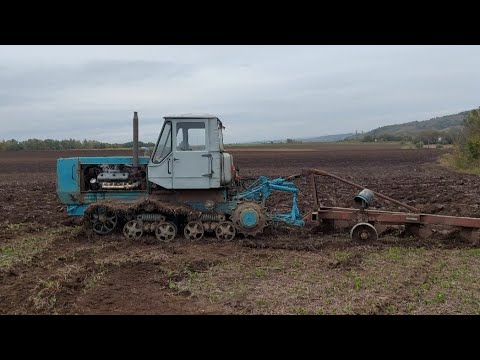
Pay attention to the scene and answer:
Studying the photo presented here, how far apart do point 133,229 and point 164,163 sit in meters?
1.58

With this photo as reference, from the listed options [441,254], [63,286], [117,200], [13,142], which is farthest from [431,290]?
[13,142]

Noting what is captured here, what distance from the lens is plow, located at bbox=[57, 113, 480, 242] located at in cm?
1010

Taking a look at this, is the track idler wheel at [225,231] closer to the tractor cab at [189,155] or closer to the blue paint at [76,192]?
the tractor cab at [189,155]

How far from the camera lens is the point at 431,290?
6.79m

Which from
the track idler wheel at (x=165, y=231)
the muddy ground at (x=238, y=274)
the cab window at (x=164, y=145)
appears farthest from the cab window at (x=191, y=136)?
the muddy ground at (x=238, y=274)

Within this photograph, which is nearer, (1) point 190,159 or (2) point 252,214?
(2) point 252,214

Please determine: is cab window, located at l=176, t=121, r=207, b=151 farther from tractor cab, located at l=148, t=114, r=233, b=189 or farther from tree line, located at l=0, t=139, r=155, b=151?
tree line, located at l=0, t=139, r=155, b=151

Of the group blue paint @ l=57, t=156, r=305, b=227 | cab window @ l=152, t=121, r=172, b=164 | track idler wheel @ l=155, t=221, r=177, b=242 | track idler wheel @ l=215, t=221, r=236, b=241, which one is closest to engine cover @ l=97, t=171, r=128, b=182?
blue paint @ l=57, t=156, r=305, b=227

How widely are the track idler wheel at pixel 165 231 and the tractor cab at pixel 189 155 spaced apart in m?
0.82

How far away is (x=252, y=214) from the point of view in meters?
10.2

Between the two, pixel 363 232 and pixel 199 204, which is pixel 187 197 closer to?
pixel 199 204

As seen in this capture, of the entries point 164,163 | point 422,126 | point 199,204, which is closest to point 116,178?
point 164,163

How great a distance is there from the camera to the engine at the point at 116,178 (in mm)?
11133

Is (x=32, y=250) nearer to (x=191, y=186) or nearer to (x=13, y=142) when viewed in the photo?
(x=191, y=186)
